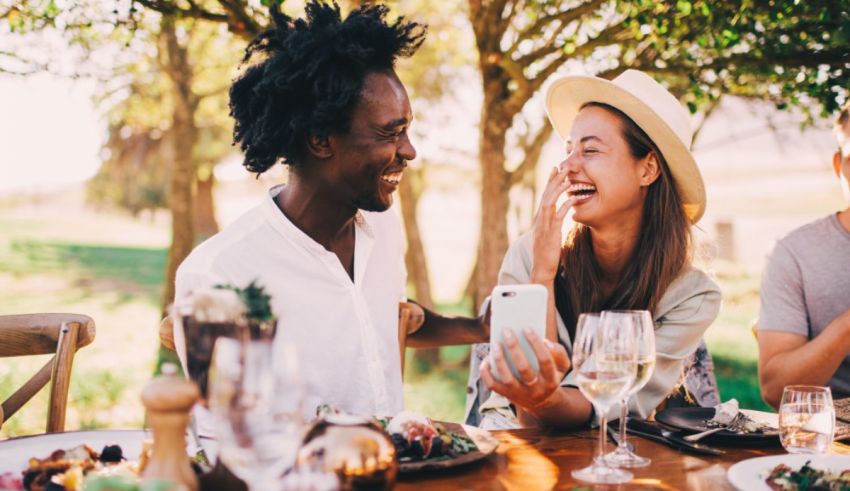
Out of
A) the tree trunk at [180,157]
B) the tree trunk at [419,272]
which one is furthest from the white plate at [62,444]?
the tree trunk at [419,272]

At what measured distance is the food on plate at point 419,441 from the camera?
2.03 metres

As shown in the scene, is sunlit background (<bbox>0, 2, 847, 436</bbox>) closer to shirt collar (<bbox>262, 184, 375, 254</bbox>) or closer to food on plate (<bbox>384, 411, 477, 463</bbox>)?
shirt collar (<bbox>262, 184, 375, 254</bbox>)

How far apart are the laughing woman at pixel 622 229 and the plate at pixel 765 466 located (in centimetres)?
88

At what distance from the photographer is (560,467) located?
7.09 feet

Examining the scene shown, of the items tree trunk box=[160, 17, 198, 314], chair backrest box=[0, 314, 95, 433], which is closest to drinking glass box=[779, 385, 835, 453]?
chair backrest box=[0, 314, 95, 433]

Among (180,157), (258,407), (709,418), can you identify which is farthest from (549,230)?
(180,157)

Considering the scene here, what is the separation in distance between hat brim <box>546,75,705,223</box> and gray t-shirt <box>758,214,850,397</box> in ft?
1.61

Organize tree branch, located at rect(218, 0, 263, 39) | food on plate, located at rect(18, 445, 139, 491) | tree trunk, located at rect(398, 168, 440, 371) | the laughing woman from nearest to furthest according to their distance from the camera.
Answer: food on plate, located at rect(18, 445, 139, 491)
the laughing woman
tree branch, located at rect(218, 0, 263, 39)
tree trunk, located at rect(398, 168, 440, 371)

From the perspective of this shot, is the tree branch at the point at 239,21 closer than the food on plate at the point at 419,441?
No

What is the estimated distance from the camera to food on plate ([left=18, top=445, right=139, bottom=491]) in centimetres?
171

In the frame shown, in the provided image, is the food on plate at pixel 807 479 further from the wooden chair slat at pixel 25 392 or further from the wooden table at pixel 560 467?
the wooden chair slat at pixel 25 392

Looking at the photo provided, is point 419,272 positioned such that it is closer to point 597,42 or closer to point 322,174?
point 597,42

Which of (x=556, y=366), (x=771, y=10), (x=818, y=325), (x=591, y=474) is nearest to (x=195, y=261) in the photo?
(x=556, y=366)

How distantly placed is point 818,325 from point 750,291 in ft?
39.3
